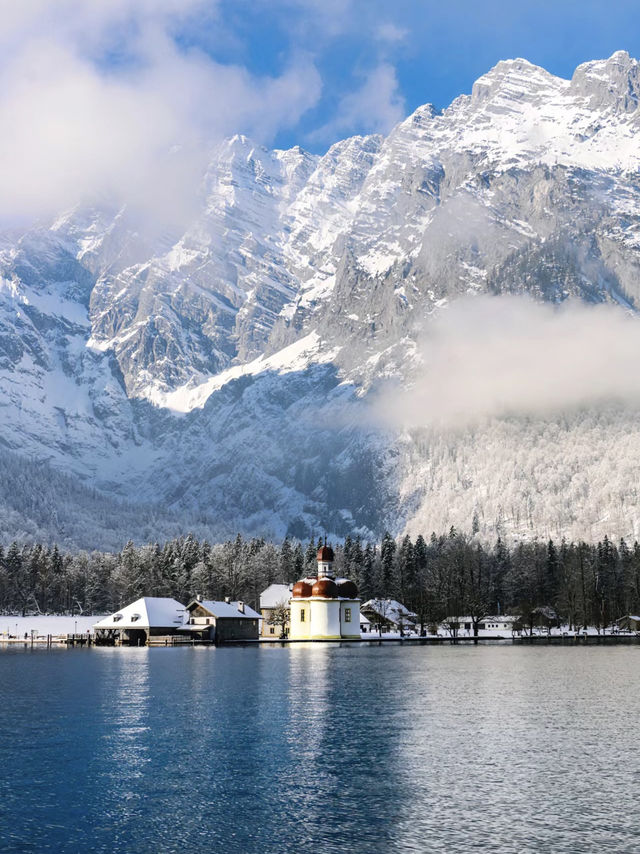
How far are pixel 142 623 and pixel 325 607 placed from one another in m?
27.9

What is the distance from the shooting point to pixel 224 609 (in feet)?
495

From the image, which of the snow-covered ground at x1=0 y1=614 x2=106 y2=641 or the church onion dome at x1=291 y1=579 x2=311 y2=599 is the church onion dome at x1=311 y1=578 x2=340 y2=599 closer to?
the church onion dome at x1=291 y1=579 x2=311 y2=599

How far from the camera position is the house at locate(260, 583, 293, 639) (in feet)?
549

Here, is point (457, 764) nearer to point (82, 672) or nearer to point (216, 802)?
point (216, 802)

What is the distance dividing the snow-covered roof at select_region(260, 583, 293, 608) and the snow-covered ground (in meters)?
31.7

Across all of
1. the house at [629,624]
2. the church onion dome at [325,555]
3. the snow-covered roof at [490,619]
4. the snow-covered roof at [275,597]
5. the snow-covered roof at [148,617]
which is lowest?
the house at [629,624]

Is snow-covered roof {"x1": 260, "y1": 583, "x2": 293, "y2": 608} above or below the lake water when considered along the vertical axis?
above

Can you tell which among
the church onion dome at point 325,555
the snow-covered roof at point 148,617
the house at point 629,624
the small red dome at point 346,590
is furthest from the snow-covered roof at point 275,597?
the house at point 629,624

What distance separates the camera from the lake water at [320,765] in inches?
1224

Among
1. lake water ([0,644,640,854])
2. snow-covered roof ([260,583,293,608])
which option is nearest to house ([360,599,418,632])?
snow-covered roof ([260,583,293,608])

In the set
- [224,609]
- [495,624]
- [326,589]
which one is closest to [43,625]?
→ [224,609]

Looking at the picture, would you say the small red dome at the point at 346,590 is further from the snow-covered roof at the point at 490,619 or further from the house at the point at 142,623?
the snow-covered roof at the point at 490,619

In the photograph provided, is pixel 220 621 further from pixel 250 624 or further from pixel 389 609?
pixel 389 609

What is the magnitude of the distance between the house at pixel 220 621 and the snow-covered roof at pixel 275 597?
48.0 ft
